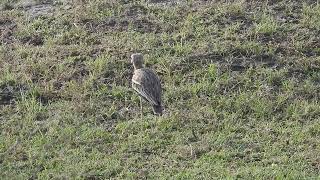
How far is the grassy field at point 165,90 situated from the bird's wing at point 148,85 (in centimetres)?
32

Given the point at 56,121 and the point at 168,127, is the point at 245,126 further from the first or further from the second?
the point at 56,121

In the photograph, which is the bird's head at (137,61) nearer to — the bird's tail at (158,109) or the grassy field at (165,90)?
the grassy field at (165,90)

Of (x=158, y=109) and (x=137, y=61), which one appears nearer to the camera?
(x=158, y=109)

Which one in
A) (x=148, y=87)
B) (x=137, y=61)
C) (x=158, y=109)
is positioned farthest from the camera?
(x=137, y=61)

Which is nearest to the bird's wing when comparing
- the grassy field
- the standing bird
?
the standing bird

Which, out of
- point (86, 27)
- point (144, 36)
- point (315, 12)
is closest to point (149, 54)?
point (144, 36)

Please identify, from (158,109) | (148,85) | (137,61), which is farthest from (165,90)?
(158,109)

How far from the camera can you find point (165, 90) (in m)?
8.28

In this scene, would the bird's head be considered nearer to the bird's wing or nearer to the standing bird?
the standing bird

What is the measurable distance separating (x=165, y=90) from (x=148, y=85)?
2.80 ft

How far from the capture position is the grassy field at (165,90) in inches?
269

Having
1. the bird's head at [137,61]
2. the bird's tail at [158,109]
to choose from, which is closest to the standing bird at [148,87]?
the bird's tail at [158,109]

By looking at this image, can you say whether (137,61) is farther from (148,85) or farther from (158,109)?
(158,109)

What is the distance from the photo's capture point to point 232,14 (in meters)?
9.97
